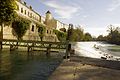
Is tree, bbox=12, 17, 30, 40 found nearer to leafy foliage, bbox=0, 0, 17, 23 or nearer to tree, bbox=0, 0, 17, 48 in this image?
tree, bbox=0, 0, 17, 48

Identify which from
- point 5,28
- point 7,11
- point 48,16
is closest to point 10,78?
point 7,11

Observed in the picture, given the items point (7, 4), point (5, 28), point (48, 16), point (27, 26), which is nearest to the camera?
point (7, 4)

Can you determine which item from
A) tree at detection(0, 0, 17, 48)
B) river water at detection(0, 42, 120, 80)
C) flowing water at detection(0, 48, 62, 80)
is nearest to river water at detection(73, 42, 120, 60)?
river water at detection(0, 42, 120, 80)

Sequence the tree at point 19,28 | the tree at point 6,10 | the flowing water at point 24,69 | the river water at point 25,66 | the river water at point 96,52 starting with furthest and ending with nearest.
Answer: the tree at point 19,28 → the river water at point 96,52 → the tree at point 6,10 → the river water at point 25,66 → the flowing water at point 24,69

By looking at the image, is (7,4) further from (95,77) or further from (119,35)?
(119,35)

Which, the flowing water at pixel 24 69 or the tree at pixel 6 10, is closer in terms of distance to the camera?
the flowing water at pixel 24 69

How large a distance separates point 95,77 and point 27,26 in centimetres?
3770

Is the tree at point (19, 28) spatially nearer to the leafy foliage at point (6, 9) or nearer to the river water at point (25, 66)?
the leafy foliage at point (6, 9)

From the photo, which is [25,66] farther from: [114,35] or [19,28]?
[114,35]

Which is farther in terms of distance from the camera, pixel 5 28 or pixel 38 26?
pixel 38 26

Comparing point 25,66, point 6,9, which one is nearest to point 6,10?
point 6,9

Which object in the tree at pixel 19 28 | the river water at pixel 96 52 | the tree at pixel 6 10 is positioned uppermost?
the tree at pixel 6 10

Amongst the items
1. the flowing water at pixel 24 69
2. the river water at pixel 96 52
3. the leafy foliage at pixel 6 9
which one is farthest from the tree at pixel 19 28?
the flowing water at pixel 24 69

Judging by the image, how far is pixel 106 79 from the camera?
307 inches
